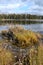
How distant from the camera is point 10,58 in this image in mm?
6277

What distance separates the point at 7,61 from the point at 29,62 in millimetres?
573

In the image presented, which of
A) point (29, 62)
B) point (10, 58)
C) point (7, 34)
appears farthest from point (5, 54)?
Result: point (7, 34)

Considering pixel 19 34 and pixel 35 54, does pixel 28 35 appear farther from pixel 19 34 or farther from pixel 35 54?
pixel 35 54

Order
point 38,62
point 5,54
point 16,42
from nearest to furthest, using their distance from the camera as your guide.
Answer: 1. point 38,62
2. point 5,54
3. point 16,42

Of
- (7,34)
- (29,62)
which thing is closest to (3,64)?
(29,62)

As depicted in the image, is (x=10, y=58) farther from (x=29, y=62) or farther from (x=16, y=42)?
(x=16, y=42)

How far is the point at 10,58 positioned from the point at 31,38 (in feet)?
18.9

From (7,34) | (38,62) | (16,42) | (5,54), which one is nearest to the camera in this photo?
(38,62)

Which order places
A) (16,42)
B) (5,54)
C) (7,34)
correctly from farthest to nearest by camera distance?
(7,34) < (16,42) < (5,54)

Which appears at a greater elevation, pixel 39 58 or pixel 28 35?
pixel 39 58

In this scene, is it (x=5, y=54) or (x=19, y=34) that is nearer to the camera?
(x=5, y=54)

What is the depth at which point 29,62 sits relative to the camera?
5820 millimetres

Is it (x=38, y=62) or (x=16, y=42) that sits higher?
(x=38, y=62)

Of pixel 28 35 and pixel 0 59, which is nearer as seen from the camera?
pixel 0 59
